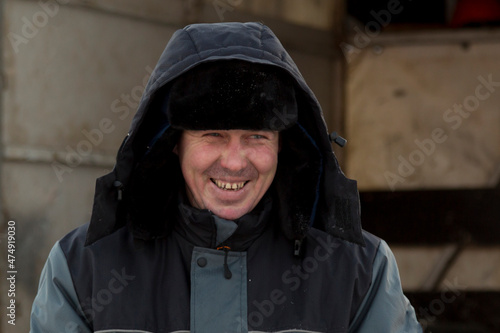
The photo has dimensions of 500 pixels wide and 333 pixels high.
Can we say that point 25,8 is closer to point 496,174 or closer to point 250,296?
point 250,296

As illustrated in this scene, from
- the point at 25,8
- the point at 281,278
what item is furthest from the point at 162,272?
the point at 25,8

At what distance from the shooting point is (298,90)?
7.70ft

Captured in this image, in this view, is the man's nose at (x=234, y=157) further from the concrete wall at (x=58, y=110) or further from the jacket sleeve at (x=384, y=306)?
Answer: the concrete wall at (x=58, y=110)
